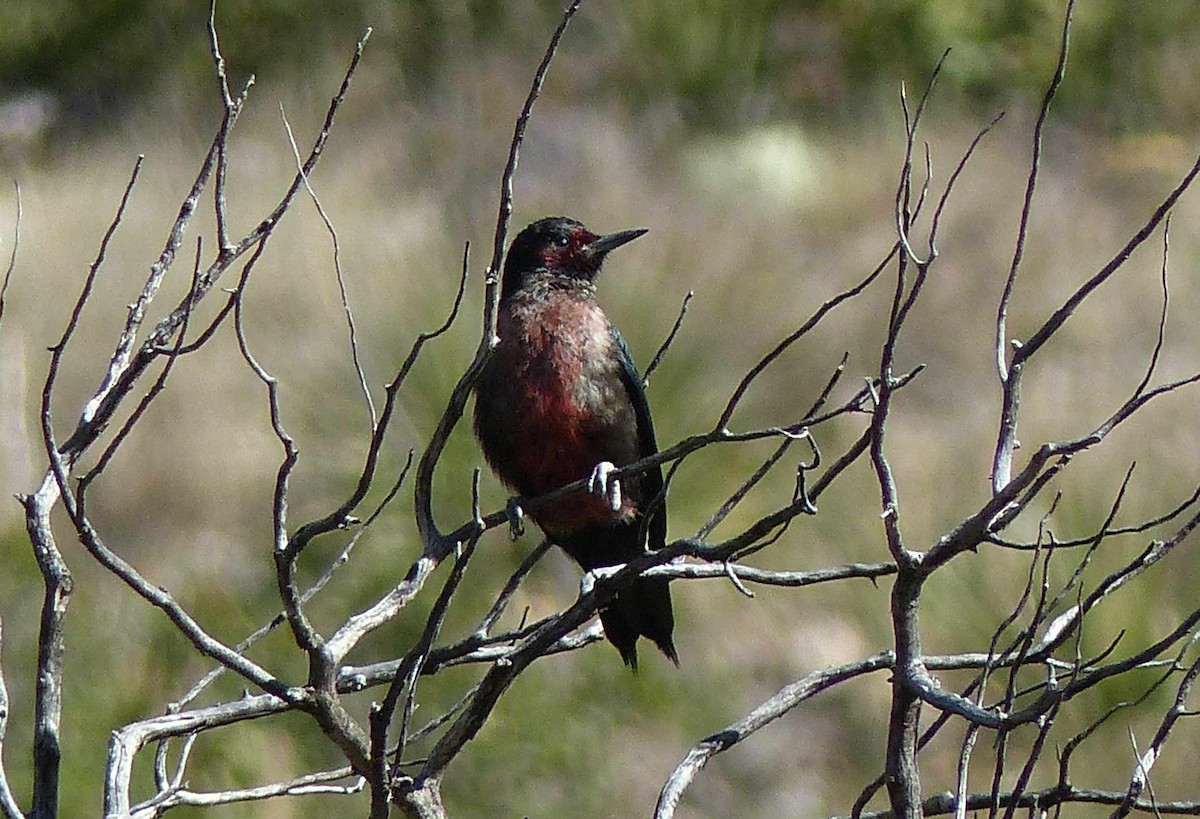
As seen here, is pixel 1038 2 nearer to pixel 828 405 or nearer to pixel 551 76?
pixel 551 76

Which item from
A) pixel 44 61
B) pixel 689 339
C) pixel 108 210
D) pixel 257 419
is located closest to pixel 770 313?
pixel 689 339

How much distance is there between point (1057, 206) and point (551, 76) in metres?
3.77

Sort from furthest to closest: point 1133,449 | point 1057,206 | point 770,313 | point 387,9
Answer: point 387,9 → point 1057,206 → point 770,313 → point 1133,449

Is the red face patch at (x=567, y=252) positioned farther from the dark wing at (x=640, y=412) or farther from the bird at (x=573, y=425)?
the dark wing at (x=640, y=412)

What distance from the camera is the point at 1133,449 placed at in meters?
8.81

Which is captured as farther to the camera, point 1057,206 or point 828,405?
point 1057,206

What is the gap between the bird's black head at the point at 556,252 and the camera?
507 cm

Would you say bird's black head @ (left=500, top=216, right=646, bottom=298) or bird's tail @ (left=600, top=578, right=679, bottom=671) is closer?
bird's tail @ (left=600, top=578, right=679, bottom=671)

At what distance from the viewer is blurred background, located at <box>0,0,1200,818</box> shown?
742 centimetres

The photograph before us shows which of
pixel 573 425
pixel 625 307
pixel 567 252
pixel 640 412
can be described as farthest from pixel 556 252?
pixel 625 307

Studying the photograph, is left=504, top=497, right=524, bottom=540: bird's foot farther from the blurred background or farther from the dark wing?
the blurred background

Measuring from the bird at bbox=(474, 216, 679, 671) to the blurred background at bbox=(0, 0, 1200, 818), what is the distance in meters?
2.28

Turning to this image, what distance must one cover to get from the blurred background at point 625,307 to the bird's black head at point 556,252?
8.02ft

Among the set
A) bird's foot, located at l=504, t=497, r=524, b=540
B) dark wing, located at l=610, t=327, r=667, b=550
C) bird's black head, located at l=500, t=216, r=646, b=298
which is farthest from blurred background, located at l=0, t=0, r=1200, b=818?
bird's foot, located at l=504, t=497, r=524, b=540
